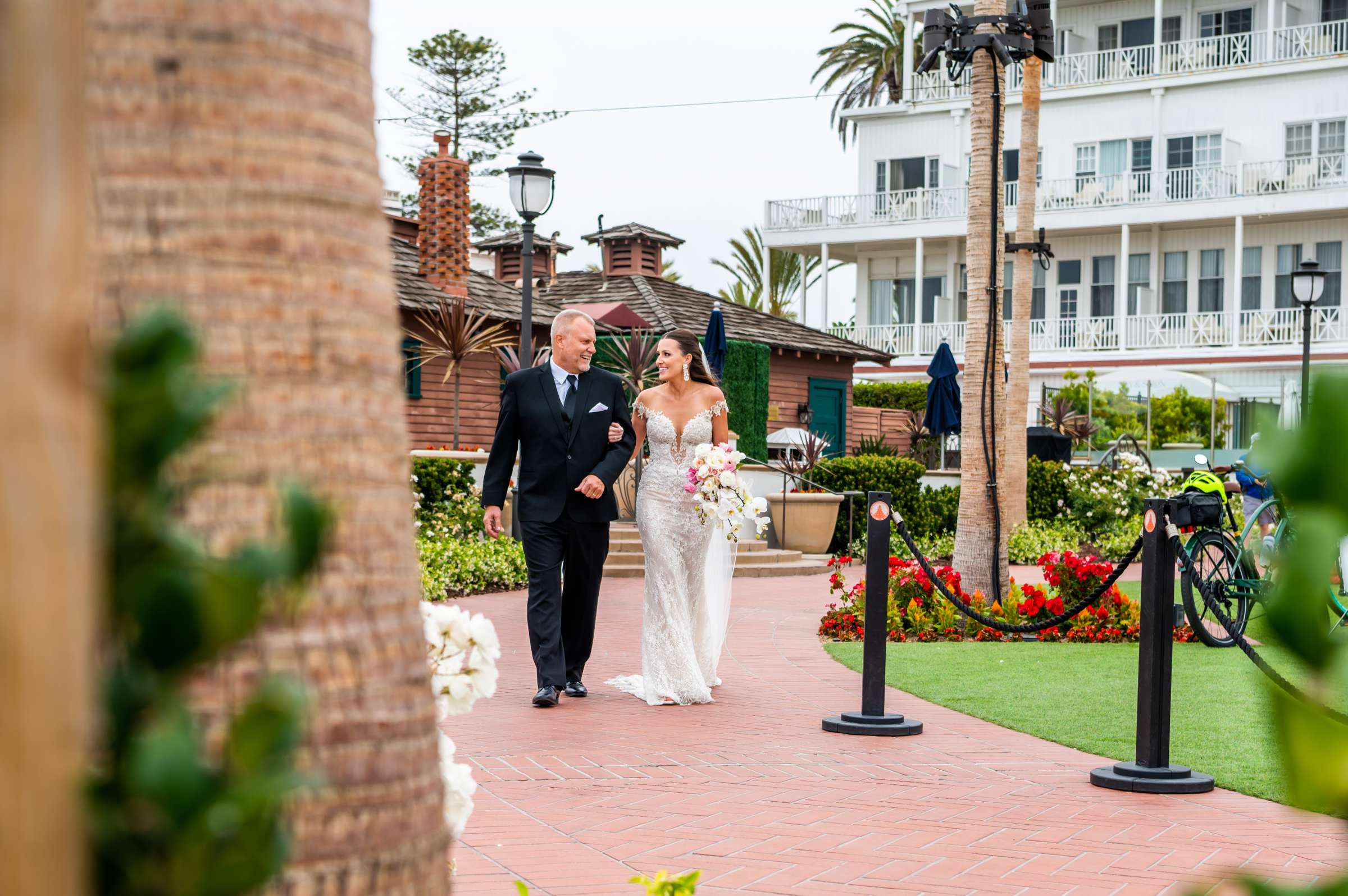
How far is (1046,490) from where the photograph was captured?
2155 cm

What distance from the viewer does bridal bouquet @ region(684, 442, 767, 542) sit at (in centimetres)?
860

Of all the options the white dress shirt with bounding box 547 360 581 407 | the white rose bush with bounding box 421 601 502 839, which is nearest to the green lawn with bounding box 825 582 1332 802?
the white dress shirt with bounding box 547 360 581 407

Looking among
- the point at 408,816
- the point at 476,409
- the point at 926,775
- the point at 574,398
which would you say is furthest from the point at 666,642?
the point at 476,409

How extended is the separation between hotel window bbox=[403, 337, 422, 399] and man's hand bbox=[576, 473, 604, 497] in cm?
1495

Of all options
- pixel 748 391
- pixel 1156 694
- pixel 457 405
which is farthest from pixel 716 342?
pixel 1156 694

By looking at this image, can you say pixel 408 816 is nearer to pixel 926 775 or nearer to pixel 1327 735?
pixel 1327 735

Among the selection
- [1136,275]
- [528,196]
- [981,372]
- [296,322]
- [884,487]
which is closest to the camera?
[296,322]

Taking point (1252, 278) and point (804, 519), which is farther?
point (1252, 278)

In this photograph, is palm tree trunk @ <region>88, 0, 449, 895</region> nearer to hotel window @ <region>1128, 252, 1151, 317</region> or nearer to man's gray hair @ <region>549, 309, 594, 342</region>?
man's gray hair @ <region>549, 309, 594, 342</region>

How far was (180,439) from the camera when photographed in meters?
0.78

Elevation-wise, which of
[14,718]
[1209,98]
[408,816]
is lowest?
[408,816]

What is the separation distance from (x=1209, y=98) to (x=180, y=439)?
124 feet

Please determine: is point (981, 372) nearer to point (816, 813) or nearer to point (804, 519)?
point (804, 519)

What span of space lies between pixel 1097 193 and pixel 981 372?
24.3m
